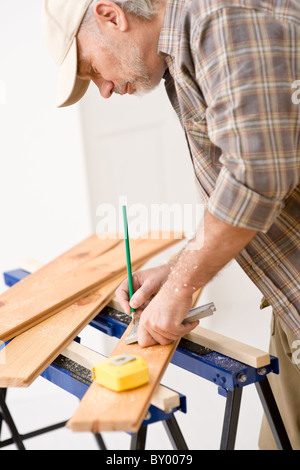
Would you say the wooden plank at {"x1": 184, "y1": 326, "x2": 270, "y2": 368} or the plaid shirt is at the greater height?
the plaid shirt

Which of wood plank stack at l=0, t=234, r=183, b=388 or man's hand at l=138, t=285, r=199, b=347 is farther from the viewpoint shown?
wood plank stack at l=0, t=234, r=183, b=388

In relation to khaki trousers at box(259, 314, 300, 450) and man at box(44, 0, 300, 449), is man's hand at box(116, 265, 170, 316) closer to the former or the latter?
man at box(44, 0, 300, 449)

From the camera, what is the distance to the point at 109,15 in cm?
137

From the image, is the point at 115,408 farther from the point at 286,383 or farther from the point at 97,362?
the point at 286,383

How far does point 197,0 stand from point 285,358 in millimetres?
1253

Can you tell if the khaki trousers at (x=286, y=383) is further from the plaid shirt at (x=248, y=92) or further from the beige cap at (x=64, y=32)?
the beige cap at (x=64, y=32)

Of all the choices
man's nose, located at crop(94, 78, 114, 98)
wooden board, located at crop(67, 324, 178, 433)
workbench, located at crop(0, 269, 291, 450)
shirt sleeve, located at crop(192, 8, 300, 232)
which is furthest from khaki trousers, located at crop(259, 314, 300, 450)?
man's nose, located at crop(94, 78, 114, 98)

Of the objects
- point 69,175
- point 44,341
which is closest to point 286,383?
point 44,341

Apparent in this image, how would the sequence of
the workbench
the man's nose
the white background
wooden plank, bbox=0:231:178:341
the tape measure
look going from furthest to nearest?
1. the white background
2. wooden plank, bbox=0:231:178:341
3. the man's nose
4. the workbench
5. the tape measure

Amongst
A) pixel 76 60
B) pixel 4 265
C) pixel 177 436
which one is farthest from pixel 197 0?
pixel 4 265

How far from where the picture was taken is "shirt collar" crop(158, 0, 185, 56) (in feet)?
4.24

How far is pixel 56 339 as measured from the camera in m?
1.57

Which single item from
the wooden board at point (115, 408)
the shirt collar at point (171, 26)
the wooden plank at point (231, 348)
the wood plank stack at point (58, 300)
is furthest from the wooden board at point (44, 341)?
the shirt collar at point (171, 26)

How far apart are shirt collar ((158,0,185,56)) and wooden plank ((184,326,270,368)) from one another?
0.77m
